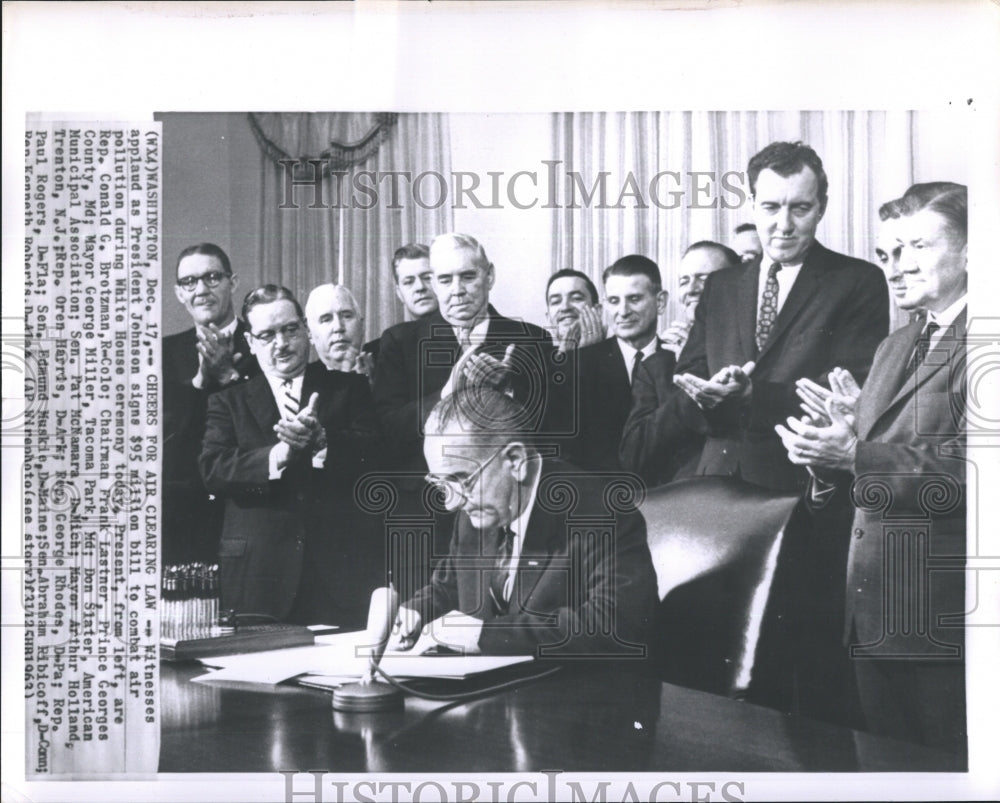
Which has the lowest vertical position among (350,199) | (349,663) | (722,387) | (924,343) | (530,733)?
(530,733)

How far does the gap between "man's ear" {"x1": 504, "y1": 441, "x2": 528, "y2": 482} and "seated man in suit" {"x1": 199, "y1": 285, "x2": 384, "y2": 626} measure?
32 centimetres

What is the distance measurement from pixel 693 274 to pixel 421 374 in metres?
0.69

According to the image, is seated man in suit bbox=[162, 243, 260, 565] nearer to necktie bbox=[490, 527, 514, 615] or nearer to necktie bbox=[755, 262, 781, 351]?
necktie bbox=[490, 527, 514, 615]

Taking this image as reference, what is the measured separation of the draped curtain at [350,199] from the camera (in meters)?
3.17

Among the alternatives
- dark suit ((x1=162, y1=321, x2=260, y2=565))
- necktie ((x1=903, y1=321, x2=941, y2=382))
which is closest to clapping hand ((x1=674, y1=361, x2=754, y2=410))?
necktie ((x1=903, y1=321, x2=941, y2=382))

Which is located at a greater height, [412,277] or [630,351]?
[412,277]

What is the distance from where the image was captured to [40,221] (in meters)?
3.16

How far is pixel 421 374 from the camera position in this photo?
3176mm

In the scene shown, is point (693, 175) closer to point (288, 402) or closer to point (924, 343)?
point (924, 343)

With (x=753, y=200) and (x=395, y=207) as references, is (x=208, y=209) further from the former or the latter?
(x=753, y=200)

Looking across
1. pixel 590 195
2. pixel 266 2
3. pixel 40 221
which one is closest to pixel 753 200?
pixel 590 195

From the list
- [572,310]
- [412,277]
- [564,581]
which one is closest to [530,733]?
[564,581]

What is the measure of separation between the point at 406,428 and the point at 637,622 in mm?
711

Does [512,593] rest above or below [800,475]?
below
